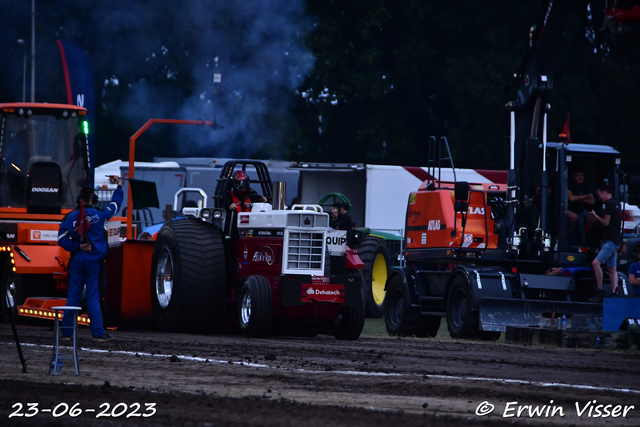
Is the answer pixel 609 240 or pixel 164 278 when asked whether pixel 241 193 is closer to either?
pixel 164 278

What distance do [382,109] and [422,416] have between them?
1212 inches

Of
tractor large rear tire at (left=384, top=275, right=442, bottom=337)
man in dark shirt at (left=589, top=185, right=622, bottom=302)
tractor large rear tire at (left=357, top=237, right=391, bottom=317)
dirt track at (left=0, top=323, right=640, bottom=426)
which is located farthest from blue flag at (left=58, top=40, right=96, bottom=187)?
man in dark shirt at (left=589, top=185, right=622, bottom=302)

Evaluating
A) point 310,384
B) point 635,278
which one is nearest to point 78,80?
point 635,278

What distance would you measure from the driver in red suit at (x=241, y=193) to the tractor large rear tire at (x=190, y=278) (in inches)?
23.8

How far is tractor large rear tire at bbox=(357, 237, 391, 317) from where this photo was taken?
20766mm

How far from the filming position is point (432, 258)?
16.6 m

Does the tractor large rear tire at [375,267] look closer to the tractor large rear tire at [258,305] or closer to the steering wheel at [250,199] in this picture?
the steering wheel at [250,199]

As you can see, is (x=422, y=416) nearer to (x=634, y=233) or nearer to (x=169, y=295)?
(x=169, y=295)

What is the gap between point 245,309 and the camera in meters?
13.1

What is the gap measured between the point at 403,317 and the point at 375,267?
5.00 metres

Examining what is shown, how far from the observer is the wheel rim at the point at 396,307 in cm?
1683

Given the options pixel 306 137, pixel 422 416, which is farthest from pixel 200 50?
pixel 422 416

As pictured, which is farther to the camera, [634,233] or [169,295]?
[634,233]

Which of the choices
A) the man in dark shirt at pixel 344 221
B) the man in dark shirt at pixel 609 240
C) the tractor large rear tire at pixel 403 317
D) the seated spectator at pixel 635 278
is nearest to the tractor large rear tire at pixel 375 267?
the man in dark shirt at pixel 344 221
